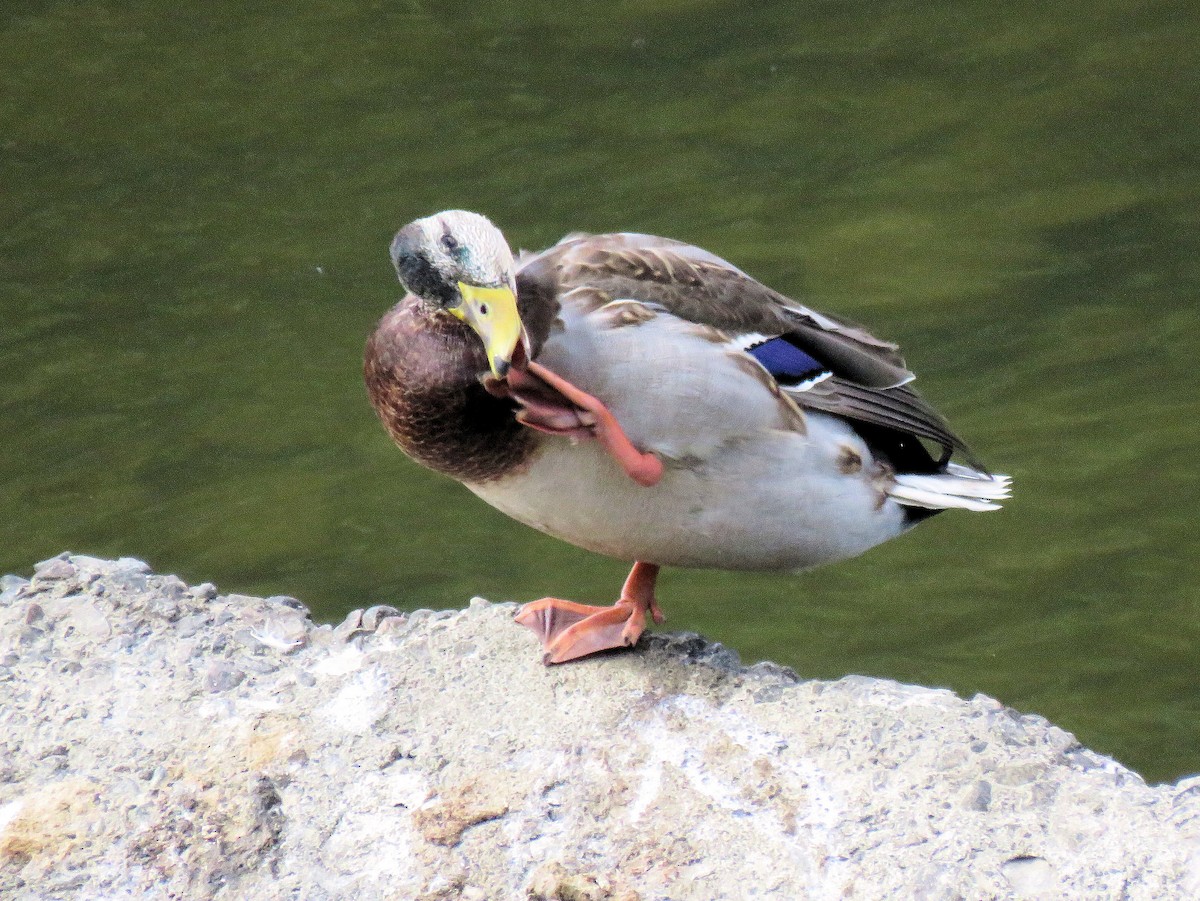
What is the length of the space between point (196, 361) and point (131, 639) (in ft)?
11.3

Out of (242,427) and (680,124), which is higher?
(680,124)

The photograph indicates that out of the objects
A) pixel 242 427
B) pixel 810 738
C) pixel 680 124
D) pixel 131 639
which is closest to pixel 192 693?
pixel 131 639

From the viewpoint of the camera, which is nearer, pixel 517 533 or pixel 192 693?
pixel 192 693

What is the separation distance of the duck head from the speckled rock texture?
0.62 m

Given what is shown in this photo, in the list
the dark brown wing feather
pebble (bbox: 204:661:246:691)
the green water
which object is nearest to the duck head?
the dark brown wing feather

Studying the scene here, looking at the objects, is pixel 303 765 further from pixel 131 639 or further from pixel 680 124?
pixel 680 124

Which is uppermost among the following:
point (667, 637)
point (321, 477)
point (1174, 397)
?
point (667, 637)

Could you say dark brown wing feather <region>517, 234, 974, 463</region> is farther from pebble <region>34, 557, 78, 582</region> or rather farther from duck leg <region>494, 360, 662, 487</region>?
pebble <region>34, 557, 78, 582</region>

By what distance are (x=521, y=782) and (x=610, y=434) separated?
1.83 feet

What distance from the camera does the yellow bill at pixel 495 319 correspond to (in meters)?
2.55

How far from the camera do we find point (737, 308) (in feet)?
9.90

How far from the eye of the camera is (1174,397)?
573 cm

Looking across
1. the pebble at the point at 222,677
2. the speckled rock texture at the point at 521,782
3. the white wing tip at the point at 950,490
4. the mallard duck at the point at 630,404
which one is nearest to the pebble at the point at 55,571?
the speckled rock texture at the point at 521,782

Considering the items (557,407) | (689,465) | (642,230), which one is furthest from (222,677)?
(642,230)
